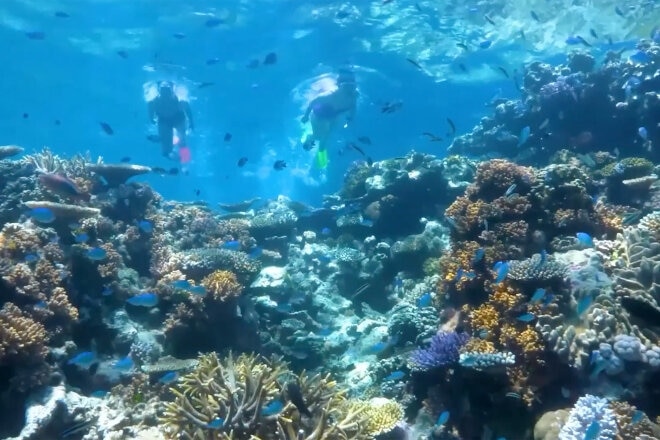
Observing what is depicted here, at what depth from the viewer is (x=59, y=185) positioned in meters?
10.4

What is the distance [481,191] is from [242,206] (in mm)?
10945

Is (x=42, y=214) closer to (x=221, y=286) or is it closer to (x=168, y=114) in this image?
(x=221, y=286)

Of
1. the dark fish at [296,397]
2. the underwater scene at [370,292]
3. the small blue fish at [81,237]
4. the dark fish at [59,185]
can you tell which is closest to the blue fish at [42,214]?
the underwater scene at [370,292]

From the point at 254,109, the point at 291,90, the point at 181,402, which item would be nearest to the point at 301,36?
the point at 291,90

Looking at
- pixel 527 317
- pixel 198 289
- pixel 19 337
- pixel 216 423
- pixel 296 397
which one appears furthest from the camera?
pixel 198 289

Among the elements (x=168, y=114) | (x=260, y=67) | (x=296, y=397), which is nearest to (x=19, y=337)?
(x=296, y=397)

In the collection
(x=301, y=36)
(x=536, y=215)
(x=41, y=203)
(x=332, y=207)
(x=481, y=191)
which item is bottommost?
(x=536, y=215)

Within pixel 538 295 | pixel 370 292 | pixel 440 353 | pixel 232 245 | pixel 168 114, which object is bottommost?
pixel 440 353

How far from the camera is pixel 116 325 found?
933cm

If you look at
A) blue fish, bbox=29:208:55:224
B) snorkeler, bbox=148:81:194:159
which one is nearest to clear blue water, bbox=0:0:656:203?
snorkeler, bbox=148:81:194:159

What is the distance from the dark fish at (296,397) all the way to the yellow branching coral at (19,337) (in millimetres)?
4027

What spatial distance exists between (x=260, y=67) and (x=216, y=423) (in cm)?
3813

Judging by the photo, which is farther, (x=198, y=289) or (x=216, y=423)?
(x=198, y=289)

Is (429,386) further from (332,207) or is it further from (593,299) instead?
(332,207)
